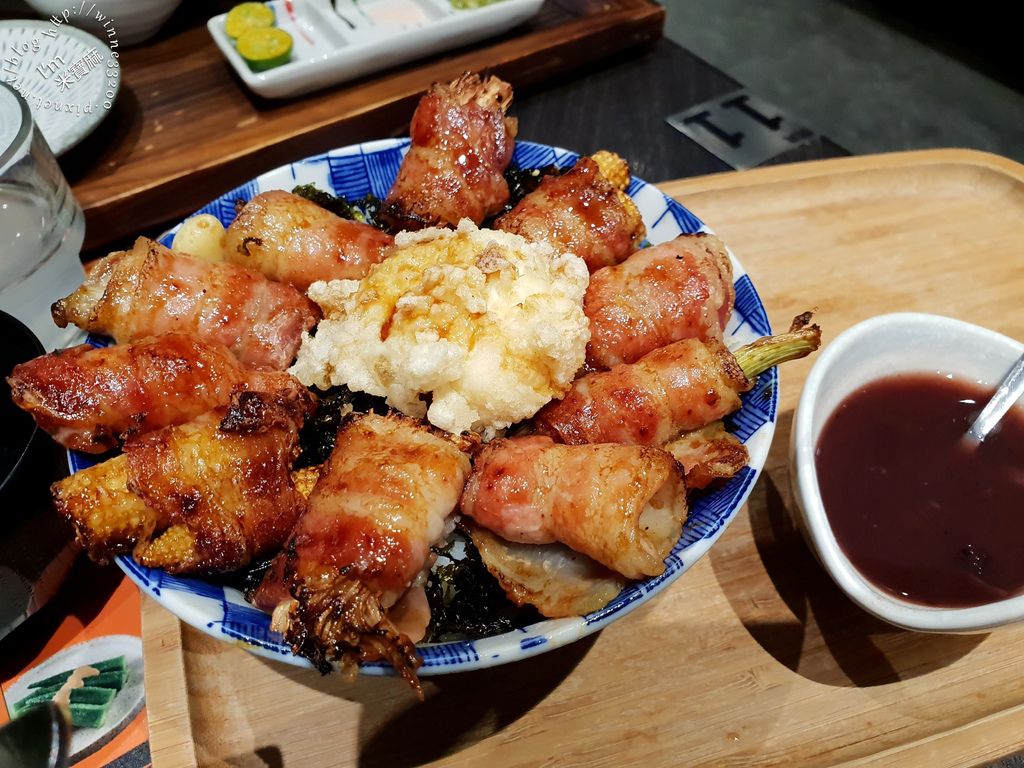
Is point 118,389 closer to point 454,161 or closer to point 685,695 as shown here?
point 454,161

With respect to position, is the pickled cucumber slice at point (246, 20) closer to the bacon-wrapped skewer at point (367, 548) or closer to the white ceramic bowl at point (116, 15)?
the white ceramic bowl at point (116, 15)

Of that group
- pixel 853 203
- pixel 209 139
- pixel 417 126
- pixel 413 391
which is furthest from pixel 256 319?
pixel 853 203

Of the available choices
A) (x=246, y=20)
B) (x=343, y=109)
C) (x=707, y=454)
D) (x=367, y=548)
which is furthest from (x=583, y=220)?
(x=246, y=20)

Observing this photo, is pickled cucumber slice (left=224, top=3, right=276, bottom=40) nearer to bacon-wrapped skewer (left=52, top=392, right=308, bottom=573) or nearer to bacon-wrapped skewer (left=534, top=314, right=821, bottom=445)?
bacon-wrapped skewer (left=52, top=392, right=308, bottom=573)

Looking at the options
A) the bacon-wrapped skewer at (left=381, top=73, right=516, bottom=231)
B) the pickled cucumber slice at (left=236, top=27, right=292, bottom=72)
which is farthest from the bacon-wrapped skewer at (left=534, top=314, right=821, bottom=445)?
the pickled cucumber slice at (left=236, top=27, right=292, bottom=72)

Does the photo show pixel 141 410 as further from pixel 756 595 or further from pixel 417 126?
pixel 756 595
